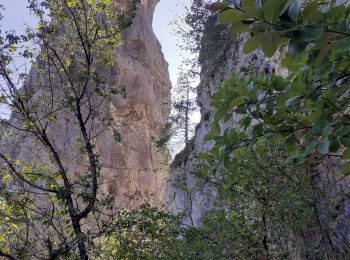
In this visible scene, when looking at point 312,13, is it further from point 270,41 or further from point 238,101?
point 238,101

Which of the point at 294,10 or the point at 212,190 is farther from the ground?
the point at 212,190

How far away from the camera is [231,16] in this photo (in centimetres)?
116

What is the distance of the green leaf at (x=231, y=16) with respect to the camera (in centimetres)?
114

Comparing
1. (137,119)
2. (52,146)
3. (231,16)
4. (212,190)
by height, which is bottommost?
(231,16)

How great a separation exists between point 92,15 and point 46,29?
0.91 m

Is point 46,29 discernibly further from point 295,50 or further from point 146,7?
point 146,7

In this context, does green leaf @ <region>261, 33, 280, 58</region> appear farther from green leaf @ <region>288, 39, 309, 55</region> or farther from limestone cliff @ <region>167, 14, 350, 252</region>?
limestone cliff @ <region>167, 14, 350, 252</region>

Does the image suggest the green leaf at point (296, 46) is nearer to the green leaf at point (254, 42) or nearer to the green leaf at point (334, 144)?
the green leaf at point (254, 42)

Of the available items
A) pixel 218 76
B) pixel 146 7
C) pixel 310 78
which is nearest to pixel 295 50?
pixel 310 78

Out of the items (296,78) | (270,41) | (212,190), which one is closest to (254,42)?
(270,41)

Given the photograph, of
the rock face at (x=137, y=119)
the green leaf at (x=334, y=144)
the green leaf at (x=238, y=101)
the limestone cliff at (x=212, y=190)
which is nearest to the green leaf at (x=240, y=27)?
the green leaf at (x=238, y=101)

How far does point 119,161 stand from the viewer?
25766 mm

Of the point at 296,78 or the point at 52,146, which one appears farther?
the point at 52,146

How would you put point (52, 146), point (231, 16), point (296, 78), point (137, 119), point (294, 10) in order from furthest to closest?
point (137, 119)
point (52, 146)
point (296, 78)
point (231, 16)
point (294, 10)
